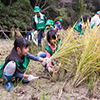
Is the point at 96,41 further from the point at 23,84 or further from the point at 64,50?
the point at 23,84

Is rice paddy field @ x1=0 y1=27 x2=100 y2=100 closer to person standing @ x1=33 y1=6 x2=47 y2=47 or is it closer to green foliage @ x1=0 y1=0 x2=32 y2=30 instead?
person standing @ x1=33 y1=6 x2=47 y2=47

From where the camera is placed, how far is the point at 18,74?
4.79ft

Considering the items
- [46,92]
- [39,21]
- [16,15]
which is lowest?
[46,92]

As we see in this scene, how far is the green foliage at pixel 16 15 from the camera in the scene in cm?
691

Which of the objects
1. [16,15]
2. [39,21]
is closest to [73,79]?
[39,21]

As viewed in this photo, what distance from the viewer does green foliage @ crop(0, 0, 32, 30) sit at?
6.91 meters

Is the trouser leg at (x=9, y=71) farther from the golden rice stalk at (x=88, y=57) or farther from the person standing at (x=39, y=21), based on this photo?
the person standing at (x=39, y=21)

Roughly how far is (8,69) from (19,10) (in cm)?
719

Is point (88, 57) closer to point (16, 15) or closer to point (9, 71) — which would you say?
point (9, 71)

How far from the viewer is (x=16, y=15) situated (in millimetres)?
7633

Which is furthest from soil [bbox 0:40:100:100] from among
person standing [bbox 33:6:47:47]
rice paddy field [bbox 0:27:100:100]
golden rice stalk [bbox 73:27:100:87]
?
person standing [bbox 33:6:47:47]

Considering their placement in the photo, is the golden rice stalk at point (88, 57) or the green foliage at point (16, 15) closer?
the golden rice stalk at point (88, 57)

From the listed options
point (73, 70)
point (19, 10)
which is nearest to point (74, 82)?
point (73, 70)

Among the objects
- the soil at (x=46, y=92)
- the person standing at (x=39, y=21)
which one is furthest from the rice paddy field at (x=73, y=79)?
the person standing at (x=39, y=21)
